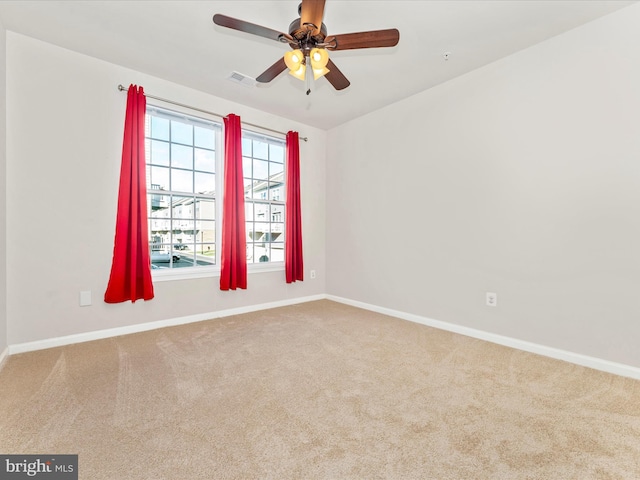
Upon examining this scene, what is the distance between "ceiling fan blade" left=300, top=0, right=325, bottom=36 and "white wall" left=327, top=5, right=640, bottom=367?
6.68 ft

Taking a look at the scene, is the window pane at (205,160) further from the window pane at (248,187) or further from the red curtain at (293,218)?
the red curtain at (293,218)

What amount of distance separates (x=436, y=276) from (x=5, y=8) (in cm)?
440

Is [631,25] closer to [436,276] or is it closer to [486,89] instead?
[486,89]

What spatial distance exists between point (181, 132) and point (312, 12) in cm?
241

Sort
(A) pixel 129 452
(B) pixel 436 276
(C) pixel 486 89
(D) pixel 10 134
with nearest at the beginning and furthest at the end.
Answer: (A) pixel 129 452 → (D) pixel 10 134 → (C) pixel 486 89 → (B) pixel 436 276

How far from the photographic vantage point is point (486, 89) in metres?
2.93

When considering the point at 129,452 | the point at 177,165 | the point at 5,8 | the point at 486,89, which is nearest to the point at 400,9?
the point at 486,89

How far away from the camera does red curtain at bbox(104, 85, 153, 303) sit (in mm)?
2896

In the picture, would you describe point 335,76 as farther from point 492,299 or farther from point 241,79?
point 492,299

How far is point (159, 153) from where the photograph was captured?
11.0 ft

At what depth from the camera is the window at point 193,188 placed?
11.0 feet

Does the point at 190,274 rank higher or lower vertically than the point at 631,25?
lower

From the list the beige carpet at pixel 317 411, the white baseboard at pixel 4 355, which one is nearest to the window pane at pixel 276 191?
the beige carpet at pixel 317 411

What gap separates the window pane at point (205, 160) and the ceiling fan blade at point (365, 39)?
7.51 feet
